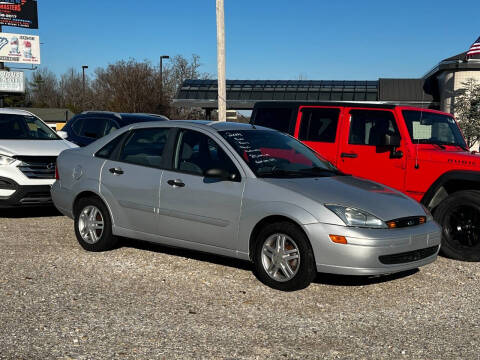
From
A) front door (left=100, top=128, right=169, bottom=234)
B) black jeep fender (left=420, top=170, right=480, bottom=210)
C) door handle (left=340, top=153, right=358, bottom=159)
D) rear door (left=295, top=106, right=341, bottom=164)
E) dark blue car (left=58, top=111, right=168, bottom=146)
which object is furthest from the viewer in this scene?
dark blue car (left=58, top=111, right=168, bottom=146)

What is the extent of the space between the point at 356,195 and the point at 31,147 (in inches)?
246

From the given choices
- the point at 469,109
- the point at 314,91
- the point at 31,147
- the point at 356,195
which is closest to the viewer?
the point at 356,195

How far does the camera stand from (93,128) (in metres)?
13.0

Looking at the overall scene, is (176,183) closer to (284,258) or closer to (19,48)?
(284,258)

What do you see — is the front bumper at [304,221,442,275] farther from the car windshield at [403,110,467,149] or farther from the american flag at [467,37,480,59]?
the american flag at [467,37,480,59]

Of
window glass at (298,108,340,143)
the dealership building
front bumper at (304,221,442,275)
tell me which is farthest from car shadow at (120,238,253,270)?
the dealership building

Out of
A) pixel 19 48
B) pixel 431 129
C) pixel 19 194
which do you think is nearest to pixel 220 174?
pixel 431 129

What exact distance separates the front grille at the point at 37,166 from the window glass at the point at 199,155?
399 cm

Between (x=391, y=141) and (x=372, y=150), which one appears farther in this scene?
(x=372, y=150)

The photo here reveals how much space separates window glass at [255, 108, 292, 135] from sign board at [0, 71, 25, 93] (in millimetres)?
42741

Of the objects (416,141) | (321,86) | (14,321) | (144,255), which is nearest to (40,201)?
(144,255)

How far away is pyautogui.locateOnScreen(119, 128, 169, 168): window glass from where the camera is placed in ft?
22.4

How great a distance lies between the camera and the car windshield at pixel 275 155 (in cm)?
624

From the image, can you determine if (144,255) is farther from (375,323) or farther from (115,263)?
(375,323)
